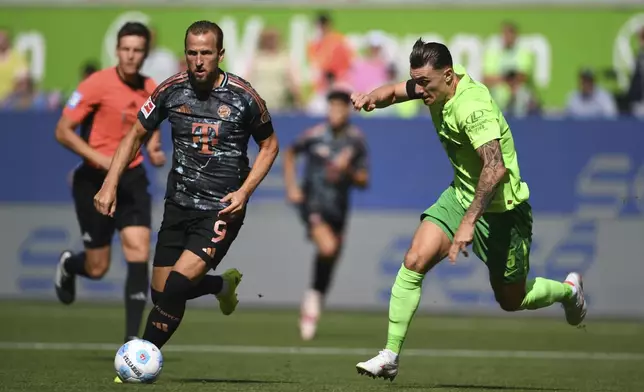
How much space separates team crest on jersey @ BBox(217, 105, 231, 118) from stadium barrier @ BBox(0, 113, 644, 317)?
858 cm

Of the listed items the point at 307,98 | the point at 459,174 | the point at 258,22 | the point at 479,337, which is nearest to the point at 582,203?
the point at 479,337

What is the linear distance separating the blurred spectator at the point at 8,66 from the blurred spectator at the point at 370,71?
522 cm

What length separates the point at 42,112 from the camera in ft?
62.1

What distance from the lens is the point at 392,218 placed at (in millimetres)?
18312

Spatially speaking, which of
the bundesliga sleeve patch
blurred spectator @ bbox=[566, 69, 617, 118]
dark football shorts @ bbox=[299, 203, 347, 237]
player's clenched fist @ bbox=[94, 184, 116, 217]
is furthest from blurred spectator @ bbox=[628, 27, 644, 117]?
player's clenched fist @ bbox=[94, 184, 116, 217]

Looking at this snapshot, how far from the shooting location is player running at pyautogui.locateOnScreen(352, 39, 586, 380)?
955 cm

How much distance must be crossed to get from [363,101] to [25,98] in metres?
12.8

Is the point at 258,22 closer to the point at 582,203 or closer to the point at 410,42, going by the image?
the point at 410,42

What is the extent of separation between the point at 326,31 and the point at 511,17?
9.99 ft

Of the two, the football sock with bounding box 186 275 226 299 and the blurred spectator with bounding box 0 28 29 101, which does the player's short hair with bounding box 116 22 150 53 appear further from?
the blurred spectator with bounding box 0 28 29 101

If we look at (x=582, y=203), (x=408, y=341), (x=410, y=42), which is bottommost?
(x=408, y=341)

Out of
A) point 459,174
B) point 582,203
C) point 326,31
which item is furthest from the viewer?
point 326,31

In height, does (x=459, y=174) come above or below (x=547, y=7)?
below

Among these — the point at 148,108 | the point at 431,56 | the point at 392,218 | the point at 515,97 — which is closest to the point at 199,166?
the point at 148,108
